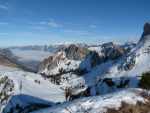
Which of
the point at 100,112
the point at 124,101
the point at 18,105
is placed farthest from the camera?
the point at 18,105

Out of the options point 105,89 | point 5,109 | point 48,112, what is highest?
point 48,112

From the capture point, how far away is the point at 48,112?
99.3ft

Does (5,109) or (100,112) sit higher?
(100,112)

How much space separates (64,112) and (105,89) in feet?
545

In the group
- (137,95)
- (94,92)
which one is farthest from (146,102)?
(94,92)

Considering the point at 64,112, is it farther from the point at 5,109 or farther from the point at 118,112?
the point at 5,109

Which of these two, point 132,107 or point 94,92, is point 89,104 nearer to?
point 132,107

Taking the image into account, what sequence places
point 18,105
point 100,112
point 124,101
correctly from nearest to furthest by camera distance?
1. point 100,112
2. point 124,101
3. point 18,105

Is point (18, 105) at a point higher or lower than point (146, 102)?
lower

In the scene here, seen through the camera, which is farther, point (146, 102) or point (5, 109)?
point (5, 109)

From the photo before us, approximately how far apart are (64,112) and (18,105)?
165851 mm

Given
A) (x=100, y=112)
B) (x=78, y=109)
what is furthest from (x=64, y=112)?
(x=100, y=112)

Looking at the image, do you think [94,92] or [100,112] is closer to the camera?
[100,112]

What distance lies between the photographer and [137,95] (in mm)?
31500
